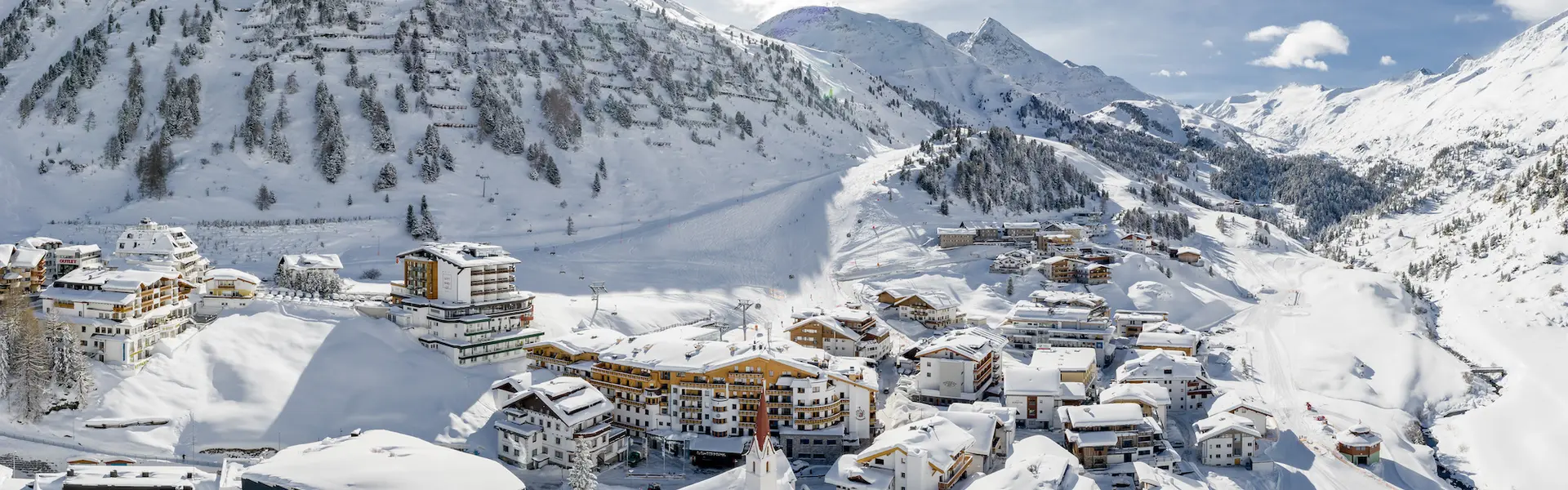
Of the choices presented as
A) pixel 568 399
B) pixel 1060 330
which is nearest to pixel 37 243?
pixel 568 399

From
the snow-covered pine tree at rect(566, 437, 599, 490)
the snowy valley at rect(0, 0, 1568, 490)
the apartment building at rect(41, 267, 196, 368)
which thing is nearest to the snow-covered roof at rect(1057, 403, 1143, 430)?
the snowy valley at rect(0, 0, 1568, 490)

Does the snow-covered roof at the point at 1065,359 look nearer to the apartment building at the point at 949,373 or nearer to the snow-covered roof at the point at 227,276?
the apartment building at the point at 949,373

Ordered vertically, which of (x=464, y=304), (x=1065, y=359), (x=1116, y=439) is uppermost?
(x=464, y=304)

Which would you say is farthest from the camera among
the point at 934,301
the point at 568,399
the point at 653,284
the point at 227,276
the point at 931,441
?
the point at 653,284

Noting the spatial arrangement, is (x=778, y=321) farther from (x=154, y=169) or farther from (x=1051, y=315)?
(x=154, y=169)

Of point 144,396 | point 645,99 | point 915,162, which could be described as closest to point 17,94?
point 645,99

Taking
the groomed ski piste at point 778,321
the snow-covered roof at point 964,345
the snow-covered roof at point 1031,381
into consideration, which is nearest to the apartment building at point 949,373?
the snow-covered roof at point 964,345

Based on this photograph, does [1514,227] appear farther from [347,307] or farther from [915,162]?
[347,307]
